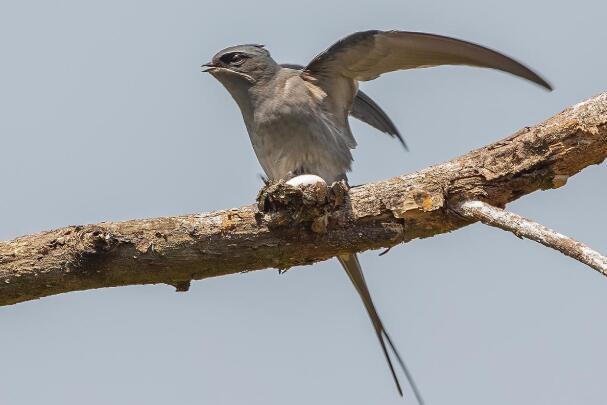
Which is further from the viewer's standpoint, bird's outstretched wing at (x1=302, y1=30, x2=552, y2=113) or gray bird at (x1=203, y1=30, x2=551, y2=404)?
gray bird at (x1=203, y1=30, x2=551, y2=404)

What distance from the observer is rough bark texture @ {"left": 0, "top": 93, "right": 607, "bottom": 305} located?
16.8 ft

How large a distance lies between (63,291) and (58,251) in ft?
0.91

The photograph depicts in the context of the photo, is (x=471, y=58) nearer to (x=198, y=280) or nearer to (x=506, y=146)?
(x=506, y=146)

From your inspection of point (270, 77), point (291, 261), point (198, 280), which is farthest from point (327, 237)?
point (270, 77)

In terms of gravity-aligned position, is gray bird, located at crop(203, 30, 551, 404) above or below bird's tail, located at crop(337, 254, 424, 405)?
above

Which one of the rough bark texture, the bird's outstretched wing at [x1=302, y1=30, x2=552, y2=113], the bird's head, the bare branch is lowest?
the bare branch

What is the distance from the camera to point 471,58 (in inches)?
246

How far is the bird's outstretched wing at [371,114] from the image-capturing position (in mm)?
8766

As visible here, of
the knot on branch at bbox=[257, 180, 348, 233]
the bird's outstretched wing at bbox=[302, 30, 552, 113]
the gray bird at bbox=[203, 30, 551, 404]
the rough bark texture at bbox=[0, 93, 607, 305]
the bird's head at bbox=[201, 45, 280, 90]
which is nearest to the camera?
the rough bark texture at bbox=[0, 93, 607, 305]

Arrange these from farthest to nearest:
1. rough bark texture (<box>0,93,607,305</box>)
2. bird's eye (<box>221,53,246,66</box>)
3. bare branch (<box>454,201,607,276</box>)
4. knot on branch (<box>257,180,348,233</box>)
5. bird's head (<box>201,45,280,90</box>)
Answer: bird's eye (<box>221,53,246,66</box>) < bird's head (<box>201,45,280,90</box>) < knot on branch (<box>257,180,348,233</box>) < rough bark texture (<box>0,93,607,305</box>) < bare branch (<box>454,201,607,276</box>)

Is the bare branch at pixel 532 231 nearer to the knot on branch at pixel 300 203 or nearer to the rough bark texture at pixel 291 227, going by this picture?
the rough bark texture at pixel 291 227

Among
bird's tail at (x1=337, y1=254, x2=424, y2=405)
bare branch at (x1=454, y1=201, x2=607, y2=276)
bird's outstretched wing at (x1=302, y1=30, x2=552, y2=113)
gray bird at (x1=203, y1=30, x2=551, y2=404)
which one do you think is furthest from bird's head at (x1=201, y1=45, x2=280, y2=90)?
bare branch at (x1=454, y1=201, x2=607, y2=276)

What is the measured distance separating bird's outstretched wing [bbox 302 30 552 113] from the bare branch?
43.8 inches

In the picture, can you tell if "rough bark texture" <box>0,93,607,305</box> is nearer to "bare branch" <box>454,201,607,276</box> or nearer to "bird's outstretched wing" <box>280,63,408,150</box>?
"bare branch" <box>454,201,607,276</box>
